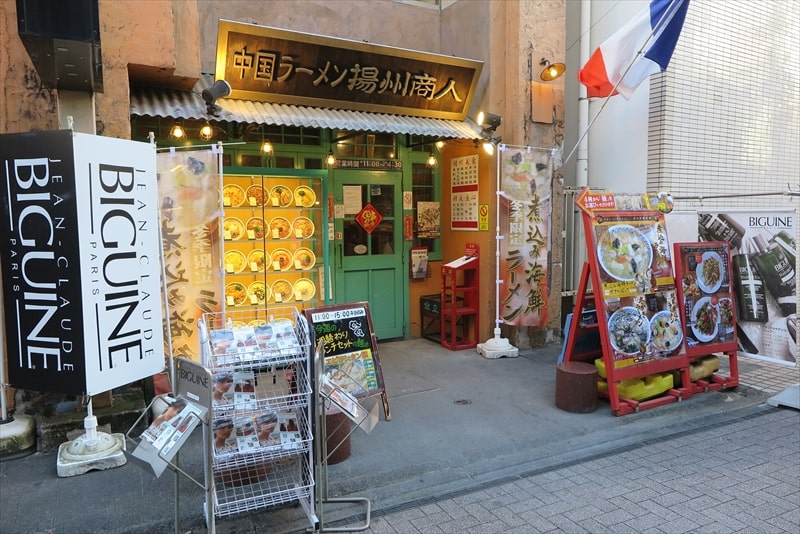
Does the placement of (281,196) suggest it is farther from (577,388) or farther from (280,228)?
(577,388)

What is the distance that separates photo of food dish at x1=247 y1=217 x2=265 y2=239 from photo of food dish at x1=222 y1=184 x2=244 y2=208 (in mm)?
281

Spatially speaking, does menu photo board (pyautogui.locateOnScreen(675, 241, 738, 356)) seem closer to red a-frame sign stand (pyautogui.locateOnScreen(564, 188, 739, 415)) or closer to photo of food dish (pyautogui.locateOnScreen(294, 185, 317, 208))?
red a-frame sign stand (pyautogui.locateOnScreen(564, 188, 739, 415))

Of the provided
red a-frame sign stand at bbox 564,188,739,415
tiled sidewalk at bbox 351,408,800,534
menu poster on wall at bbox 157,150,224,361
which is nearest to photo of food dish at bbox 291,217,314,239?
menu poster on wall at bbox 157,150,224,361

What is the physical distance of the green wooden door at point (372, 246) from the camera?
8.27m

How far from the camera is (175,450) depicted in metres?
2.98

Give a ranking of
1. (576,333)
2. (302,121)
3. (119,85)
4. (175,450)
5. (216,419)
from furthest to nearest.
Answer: (302,121) → (576,333) → (119,85) → (216,419) → (175,450)

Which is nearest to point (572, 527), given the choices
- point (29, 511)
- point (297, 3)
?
point (29, 511)

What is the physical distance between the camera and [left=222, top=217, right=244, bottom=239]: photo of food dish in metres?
7.26

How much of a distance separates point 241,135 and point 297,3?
2100 mm

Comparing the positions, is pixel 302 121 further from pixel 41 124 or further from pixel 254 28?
pixel 41 124

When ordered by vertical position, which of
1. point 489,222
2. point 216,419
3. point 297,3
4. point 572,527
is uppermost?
point 297,3

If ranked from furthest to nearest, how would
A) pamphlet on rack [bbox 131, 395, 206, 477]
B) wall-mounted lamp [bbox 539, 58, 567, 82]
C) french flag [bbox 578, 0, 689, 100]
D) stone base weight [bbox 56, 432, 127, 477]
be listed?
wall-mounted lamp [bbox 539, 58, 567, 82]
french flag [bbox 578, 0, 689, 100]
stone base weight [bbox 56, 432, 127, 477]
pamphlet on rack [bbox 131, 395, 206, 477]

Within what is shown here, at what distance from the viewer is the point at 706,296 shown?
636 cm

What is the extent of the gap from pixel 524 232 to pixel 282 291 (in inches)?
141
